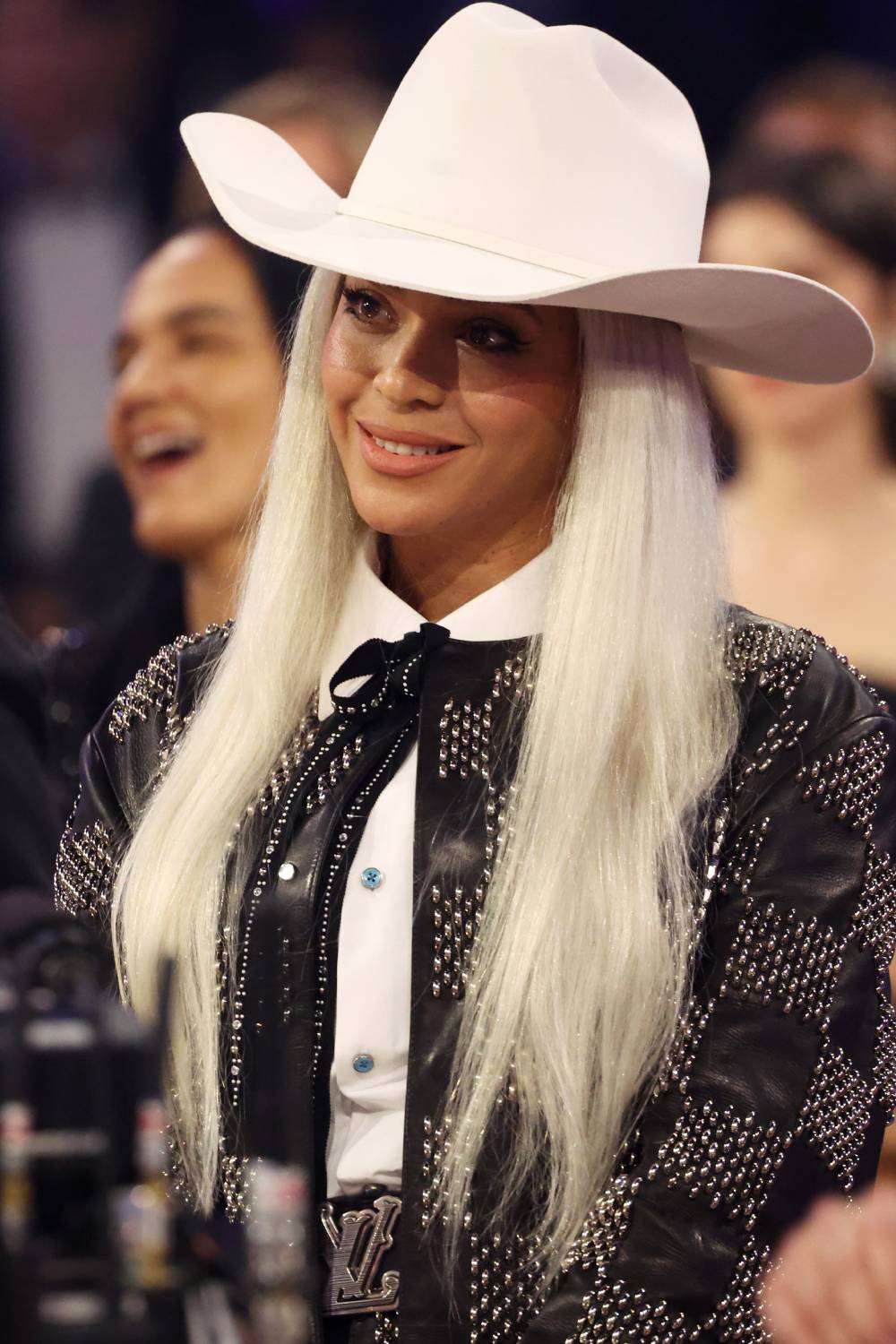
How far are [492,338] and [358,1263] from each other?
1.04 meters

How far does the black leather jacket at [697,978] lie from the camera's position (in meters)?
1.88

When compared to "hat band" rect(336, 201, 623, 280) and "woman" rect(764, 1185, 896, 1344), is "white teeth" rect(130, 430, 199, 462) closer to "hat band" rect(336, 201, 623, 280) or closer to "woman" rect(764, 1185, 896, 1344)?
"hat band" rect(336, 201, 623, 280)

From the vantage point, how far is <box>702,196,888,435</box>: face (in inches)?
127

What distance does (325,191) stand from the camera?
228cm

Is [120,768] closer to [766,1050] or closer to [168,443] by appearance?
[766,1050]

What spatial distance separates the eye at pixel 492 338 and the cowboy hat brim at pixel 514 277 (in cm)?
5

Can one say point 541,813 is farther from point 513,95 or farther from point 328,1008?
point 513,95

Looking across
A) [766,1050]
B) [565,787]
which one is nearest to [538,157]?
[565,787]

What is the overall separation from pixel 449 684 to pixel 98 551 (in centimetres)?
155

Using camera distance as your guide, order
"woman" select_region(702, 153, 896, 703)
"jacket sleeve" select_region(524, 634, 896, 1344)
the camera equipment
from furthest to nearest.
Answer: "woman" select_region(702, 153, 896, 703), "jacket sleeve" select_region(524, 634, 896, 1344), the camera equipment

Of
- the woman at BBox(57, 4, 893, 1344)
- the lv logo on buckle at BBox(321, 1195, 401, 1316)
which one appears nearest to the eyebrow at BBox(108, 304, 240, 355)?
the woman at BBox(57, 4, 893, 1344)

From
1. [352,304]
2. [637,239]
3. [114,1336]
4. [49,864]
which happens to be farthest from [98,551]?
[114,1336]

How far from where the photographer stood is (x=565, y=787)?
198 centimetres

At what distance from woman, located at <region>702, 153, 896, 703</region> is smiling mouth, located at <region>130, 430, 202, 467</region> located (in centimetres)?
103
